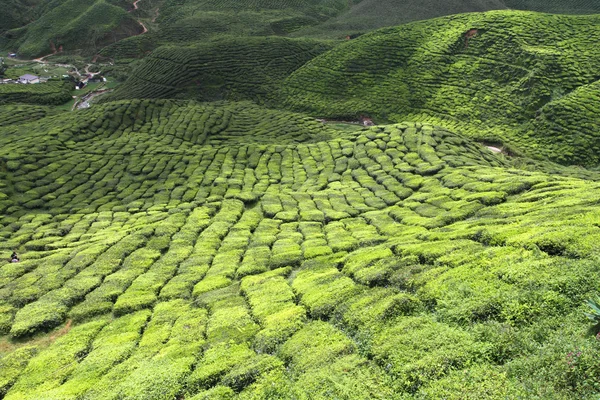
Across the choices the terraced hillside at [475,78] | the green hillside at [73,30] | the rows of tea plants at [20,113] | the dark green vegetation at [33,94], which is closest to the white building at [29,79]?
the dark green vegetation at [33,94]

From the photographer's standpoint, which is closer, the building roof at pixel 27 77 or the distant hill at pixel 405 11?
the building roof at pixel 27 77

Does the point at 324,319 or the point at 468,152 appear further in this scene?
the point at 468,152

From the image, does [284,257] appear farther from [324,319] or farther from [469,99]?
[469,99]

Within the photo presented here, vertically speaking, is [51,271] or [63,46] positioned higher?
[63,46]

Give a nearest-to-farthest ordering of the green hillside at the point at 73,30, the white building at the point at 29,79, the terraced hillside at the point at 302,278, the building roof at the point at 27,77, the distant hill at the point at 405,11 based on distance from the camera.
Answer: the terraced hillside at the point at 302,278, the white building at the point at 29,79, the building roof at the point at 27,77, the distant hill at the point at 405,11, the green hillside at the point at 73,30

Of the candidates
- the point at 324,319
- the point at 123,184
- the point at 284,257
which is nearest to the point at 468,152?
the point at 284,257

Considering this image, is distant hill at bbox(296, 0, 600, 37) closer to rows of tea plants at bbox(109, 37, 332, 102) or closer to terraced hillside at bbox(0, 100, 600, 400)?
rows of tea plants at bbox(109, 37, 332, 102)

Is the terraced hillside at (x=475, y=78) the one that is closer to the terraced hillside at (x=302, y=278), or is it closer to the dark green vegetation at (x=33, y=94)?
the terraced hillside at (x=302, y=278)
